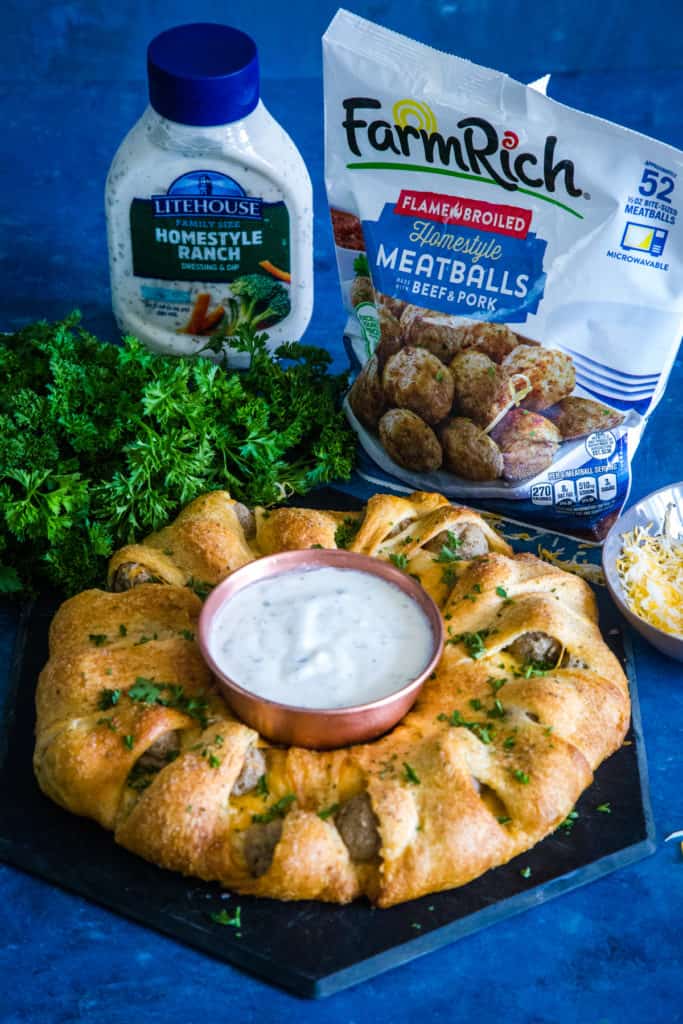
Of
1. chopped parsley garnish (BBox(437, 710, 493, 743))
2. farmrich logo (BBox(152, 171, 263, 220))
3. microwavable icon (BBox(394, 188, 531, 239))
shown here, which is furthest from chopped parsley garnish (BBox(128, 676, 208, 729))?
farmrich logo (BBox(152, 171, 263, 220))

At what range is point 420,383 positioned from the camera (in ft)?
15.0

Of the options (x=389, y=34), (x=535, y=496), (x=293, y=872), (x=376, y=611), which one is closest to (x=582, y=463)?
→ (x=535, y=496)

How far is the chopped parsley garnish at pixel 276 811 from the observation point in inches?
135

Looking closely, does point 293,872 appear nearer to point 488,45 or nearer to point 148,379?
point 148,379

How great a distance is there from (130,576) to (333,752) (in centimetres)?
85

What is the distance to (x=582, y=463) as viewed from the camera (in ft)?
14.9

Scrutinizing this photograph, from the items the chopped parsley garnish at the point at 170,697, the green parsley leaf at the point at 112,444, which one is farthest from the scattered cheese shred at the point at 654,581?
the chopped parsley garnish at the point at 170,697

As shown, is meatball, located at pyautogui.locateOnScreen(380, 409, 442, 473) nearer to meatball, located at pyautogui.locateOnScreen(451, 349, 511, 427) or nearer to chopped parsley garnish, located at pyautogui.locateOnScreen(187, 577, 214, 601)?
meatball, located at pyautogui.locateOnScreen(451, 349, 511, 427)

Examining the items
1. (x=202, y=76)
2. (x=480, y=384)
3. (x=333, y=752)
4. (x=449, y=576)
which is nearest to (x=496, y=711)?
(x=333, y=752)

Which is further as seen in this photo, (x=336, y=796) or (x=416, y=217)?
(x=416, y=217)

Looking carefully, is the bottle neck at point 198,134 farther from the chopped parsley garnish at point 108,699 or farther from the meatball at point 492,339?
the chopped parsley garnish at point 108,699

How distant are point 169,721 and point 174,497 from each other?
3.19 ft

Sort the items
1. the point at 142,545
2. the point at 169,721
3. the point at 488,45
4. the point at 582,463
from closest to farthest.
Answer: the point at 169,721 < the point at 142,545 < the point at 582,463 < the point at 488,45

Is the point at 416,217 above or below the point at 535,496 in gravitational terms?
above
